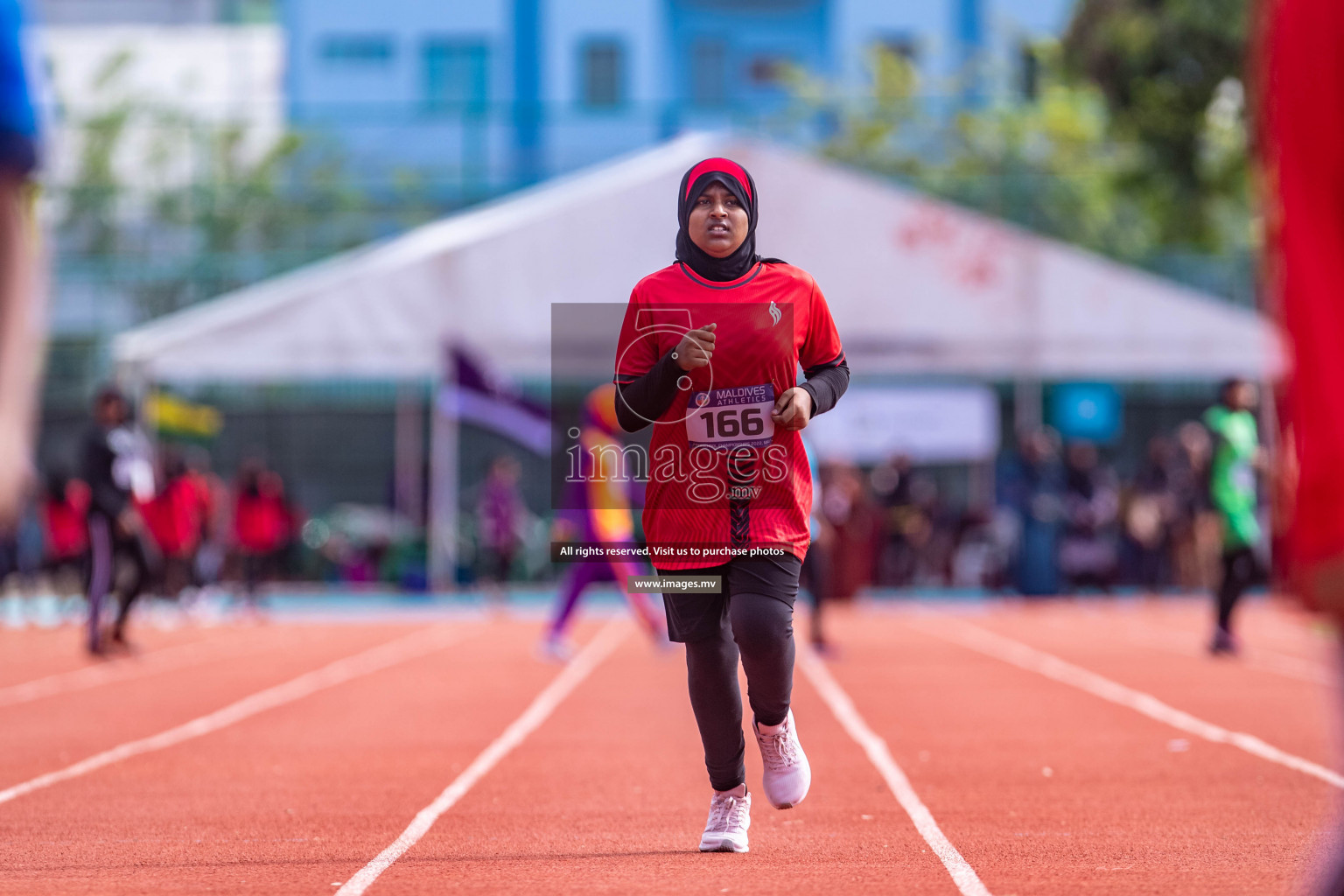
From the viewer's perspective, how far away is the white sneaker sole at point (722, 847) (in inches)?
218

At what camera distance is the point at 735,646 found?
5.29 meters

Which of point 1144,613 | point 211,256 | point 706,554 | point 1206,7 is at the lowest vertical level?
point 1144,613

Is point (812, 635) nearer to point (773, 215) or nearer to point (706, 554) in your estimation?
point (773, 215)

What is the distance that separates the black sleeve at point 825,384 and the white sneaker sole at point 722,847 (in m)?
1.29

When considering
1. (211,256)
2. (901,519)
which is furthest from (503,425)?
(211,256)

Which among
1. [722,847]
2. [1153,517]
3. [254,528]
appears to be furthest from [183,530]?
[722,847]

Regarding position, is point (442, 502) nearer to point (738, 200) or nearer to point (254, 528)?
point (254, 528)

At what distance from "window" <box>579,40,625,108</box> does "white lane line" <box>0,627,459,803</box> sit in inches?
1072

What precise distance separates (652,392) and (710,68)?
41104 mm

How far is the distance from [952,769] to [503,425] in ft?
42.6

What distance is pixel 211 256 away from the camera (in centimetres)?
2842

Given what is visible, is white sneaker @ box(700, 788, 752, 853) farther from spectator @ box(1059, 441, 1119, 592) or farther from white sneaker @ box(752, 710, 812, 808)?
spectator @ box(1059, 441, 1119, 592)

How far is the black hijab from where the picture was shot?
204 inches

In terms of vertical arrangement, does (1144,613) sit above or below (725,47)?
below
